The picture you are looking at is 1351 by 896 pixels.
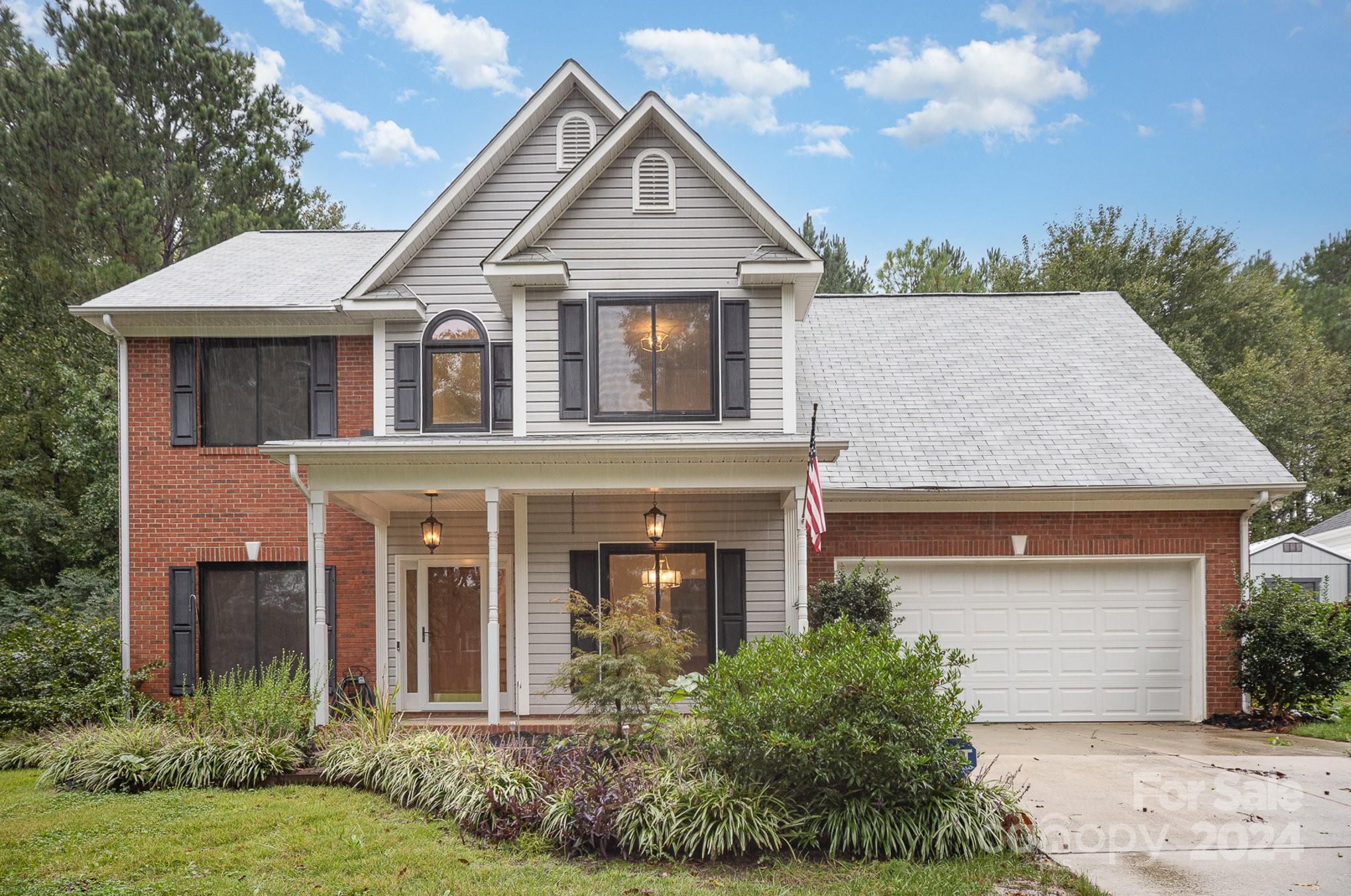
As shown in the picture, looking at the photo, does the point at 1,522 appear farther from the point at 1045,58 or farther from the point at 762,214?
the point at 1045,58

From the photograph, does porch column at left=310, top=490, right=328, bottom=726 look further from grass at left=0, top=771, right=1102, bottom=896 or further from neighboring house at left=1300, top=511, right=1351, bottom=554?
neighboring house at left=1300, top=511, right=1351, bottom=554

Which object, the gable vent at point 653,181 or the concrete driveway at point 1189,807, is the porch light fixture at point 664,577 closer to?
the concrete driveway at point 1189,807

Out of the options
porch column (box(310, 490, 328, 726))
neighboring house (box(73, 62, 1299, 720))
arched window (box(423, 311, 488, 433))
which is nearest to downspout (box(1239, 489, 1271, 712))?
neighboring house (box(73, 62, 1299, 720))

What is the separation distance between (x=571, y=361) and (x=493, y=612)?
3.31 metres

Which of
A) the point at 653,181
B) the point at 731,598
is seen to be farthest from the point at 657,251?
the point at 731,598

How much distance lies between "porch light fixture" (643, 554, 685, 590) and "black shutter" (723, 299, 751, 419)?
2.25 m

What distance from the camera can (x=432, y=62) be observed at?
1086 inches

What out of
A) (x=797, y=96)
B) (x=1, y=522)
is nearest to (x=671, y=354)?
(x=1, y=522)

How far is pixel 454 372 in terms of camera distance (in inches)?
437

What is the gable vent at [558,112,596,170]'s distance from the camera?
450 inches

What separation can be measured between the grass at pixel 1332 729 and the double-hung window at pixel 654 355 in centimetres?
817

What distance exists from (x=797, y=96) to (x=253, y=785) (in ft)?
90.1

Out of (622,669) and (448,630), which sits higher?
(622,669)

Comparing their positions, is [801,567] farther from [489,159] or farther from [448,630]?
[489,159]
